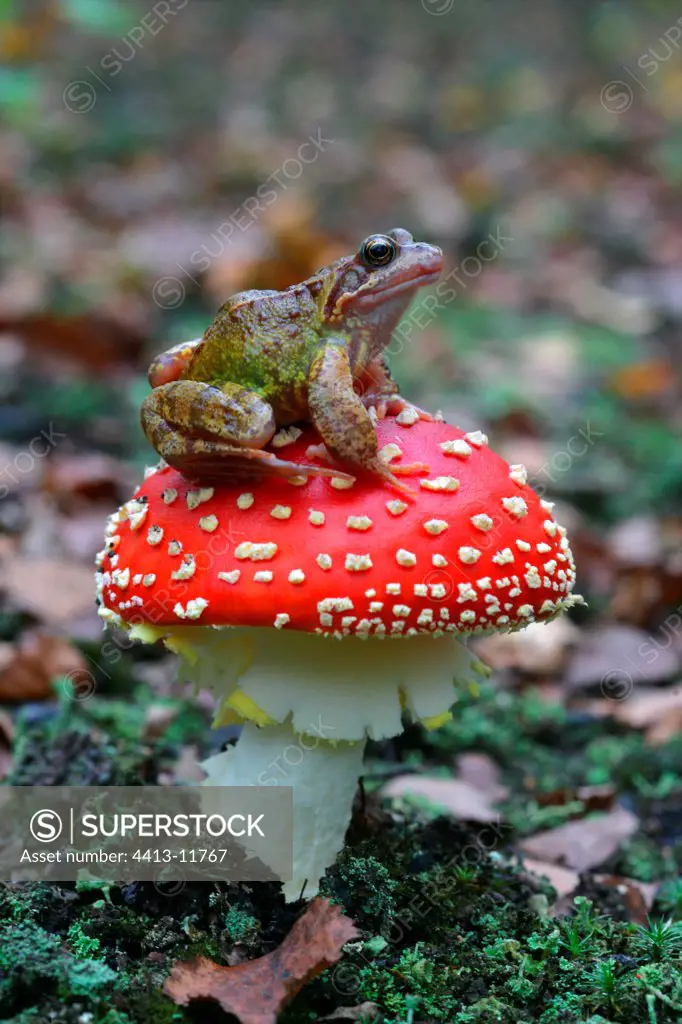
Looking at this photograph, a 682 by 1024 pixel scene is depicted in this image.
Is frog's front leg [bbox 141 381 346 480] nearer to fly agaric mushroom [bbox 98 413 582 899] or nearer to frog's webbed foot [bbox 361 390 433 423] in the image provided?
fly agaric mushroom [bbox 98 413 582 899]

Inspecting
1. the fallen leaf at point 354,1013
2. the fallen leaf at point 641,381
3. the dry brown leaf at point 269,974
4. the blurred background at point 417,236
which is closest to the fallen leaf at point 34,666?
the blurred background at point 417,236

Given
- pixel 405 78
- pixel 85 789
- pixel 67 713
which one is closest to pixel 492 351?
pixel 67 713

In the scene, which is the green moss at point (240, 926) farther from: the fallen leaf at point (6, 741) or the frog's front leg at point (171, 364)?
the frog's front leg at point (171, 364)

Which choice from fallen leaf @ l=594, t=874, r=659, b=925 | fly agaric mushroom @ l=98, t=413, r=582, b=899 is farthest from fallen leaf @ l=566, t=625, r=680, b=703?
fly agaric mushroom @ l=98, t=413, r=582, b=899

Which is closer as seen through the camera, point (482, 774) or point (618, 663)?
point (482, 774)

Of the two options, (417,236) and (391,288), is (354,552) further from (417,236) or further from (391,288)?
(417,236)

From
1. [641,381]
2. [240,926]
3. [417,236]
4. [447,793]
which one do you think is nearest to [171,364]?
[240,926]
